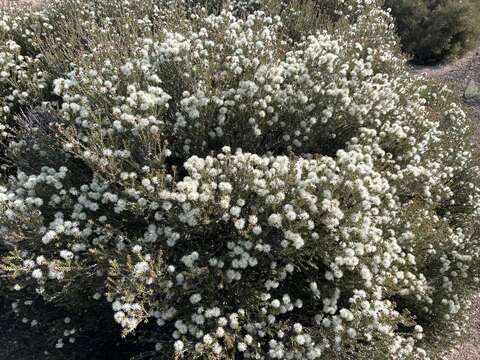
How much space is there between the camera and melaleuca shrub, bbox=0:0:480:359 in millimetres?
3422

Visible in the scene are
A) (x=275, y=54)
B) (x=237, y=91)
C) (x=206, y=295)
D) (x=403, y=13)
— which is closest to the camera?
(x=206, y=295)

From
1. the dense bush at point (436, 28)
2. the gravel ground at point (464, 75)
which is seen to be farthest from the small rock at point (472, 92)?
the dense bush at point (436, 28)

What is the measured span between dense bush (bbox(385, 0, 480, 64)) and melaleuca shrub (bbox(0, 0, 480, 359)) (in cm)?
674

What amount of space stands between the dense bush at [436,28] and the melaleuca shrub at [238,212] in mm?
6736

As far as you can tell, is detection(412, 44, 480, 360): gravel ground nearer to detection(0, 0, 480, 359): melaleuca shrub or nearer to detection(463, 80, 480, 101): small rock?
detection(463, 80, 480, 101): small rock

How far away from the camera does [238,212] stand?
3.35m

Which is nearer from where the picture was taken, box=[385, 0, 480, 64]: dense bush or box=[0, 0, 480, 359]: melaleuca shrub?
box=[0, 0, 480, 359]: melaleuca shrub

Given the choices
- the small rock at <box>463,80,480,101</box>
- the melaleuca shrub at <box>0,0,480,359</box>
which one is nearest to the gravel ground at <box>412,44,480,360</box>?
the small rock at <box>463,80,480,101</box>

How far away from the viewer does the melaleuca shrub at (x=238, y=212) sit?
135 inches

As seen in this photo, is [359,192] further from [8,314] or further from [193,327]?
[8,314]

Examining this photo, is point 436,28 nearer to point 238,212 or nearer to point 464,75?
point 464,75

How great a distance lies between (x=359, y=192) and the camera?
3.50m

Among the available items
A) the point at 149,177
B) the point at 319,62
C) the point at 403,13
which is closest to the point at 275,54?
the point at 319,62

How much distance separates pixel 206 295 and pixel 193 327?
26cm
